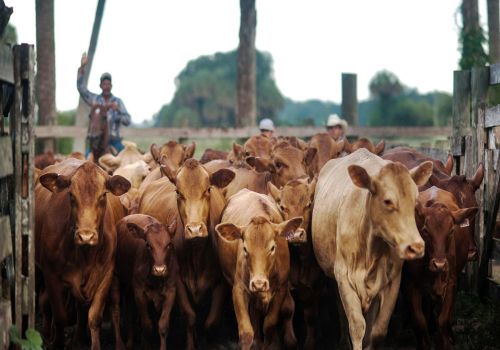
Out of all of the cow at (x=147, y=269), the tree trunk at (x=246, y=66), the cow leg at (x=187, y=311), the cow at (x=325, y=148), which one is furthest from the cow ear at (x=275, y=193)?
the tree trunk at (x=246, y=66)

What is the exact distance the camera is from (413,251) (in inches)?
304

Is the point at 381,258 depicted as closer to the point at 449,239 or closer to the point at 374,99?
the point at 449,239

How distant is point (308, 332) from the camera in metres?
10.3

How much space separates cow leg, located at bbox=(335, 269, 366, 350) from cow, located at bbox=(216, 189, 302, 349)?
0.64 meters

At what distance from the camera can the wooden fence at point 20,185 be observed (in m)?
7.61

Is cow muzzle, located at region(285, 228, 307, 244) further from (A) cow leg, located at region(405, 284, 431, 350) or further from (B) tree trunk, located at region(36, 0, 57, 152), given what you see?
(B) tree trunk, located at region(36, 0, 57, 152)

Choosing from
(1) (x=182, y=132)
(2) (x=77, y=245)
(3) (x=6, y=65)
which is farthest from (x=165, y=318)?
(1) (x=182, y=132)

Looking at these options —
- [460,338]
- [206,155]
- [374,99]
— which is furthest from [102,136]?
[374,99]

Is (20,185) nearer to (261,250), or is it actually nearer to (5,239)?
(5,239)

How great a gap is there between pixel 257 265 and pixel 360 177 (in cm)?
130

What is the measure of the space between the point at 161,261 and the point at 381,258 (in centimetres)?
220

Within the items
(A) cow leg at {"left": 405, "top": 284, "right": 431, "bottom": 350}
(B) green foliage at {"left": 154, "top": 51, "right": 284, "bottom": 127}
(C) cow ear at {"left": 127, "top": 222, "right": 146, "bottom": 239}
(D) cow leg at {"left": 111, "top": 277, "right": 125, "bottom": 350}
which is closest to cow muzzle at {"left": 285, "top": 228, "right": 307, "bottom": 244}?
(A) cow leg at {"left": 405, "top": 284, "right": 431, "bottom": 350}

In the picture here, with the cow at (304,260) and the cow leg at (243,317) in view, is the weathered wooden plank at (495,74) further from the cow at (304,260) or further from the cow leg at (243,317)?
the cow leg at (243,317)

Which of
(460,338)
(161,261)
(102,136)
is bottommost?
(460,338)
